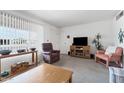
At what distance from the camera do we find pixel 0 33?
334 centimetres

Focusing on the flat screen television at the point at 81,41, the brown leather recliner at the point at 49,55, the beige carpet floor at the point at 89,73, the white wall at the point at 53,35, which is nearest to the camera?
the beige carpet floor at the point at 89,73

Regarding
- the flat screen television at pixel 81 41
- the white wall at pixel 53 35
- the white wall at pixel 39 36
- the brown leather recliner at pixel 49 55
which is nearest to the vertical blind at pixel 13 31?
the white wall at pixel 39 36

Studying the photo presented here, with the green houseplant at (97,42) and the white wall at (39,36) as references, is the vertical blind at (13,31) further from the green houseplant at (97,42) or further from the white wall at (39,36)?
the green houseplant at (97,42)

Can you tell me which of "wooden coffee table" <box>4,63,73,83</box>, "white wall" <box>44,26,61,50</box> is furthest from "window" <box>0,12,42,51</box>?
"wooden coffee table" <box>4,63,73,83</box>

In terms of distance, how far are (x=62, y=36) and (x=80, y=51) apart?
82.0 inches

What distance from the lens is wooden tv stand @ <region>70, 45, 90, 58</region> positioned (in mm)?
6262

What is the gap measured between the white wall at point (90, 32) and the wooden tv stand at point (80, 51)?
620 millimetres

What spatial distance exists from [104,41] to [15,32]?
4.99 m

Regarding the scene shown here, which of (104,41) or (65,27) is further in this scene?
(65,27)

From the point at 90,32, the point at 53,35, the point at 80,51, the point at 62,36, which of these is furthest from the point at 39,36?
the point at 90,32

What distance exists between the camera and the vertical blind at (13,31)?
134 inches

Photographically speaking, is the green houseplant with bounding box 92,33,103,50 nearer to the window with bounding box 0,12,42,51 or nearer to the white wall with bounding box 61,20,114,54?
the white wall with bounding box 61,20,114,54
